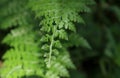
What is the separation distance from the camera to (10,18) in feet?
9.21

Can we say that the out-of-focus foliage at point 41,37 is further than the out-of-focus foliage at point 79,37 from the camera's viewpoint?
No

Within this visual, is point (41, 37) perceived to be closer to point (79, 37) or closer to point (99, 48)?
point (79, 37)

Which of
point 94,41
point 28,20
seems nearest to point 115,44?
point 94,41

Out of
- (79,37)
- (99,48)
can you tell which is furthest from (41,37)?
(99,48)

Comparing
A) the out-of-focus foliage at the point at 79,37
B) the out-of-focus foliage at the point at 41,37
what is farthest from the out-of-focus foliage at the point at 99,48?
the out-of-focus foliage at the point at 41,37

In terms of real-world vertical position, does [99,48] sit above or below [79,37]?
above

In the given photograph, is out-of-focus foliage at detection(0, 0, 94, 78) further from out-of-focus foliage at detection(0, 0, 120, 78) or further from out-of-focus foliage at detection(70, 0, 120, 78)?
out-of-focus foliage at detection(70, 0, 120, 78)

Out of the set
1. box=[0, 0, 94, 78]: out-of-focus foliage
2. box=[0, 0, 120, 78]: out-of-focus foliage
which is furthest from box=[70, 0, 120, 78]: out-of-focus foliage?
box=[0, 0, 94, 78]: out-of-focus foliage

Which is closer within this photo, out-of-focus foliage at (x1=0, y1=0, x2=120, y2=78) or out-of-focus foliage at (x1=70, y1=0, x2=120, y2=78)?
out-of-focus foliage at (x1=0, y1=0, x2=120, y2=78)

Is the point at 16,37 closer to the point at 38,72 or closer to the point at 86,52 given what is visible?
the point at 38,72

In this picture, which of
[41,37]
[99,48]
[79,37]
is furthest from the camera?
[99,48]

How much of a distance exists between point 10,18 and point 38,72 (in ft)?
2.36

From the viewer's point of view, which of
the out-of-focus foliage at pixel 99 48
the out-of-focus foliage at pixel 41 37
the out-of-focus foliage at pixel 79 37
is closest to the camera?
the out-of-focus foliage at pixel 41 37

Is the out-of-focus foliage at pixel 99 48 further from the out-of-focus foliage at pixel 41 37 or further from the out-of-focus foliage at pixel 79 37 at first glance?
the out-of-focus foliage at pixel 41 37
